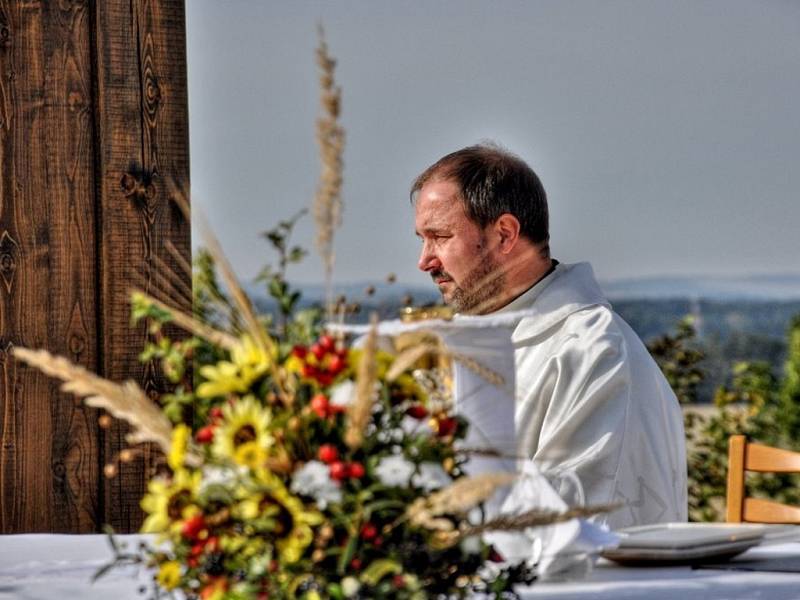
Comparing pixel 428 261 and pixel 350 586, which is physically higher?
pixel 428 261

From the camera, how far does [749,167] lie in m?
7.15

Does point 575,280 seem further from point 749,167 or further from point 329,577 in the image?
point 749,167

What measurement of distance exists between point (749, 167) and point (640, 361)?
188 inches

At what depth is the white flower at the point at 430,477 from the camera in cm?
111

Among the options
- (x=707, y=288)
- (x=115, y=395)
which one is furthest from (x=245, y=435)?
(x=707, y=288)

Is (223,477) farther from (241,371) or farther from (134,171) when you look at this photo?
(134,171)

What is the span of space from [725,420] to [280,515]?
14.4ft

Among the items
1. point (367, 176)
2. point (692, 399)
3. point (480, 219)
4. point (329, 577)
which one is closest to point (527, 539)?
point (329, 577)

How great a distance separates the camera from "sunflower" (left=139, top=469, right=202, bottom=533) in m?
1.11

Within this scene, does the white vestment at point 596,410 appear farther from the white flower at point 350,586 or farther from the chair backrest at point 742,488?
the white flower at point 350,586

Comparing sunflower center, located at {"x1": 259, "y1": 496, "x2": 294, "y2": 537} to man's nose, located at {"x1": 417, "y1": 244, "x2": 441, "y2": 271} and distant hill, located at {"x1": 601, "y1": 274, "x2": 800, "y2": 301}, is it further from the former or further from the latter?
distant hill, located at {"x1": 601, "y1": 274, "x2": 800, "y2": 301}

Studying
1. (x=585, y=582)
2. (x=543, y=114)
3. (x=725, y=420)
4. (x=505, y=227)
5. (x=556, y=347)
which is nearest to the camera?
(x=585, y=582)

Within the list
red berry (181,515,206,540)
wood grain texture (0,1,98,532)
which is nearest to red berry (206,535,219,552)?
red berry (181,515,206,540)

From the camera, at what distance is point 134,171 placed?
9.51 feet
